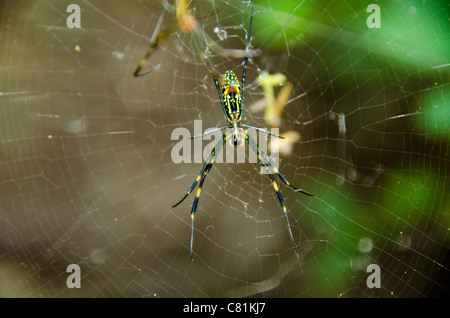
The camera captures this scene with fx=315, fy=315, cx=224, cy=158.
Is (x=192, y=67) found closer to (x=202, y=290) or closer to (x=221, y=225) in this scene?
(x=221, y=225)

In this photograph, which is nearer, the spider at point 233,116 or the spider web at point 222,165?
the spider at point 233,116

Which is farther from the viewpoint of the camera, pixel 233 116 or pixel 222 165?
pixel 222 165

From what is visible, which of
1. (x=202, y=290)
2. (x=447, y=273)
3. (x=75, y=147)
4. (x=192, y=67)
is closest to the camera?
(x=447, y=273)

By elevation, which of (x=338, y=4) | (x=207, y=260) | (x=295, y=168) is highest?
(x=338, y=4)

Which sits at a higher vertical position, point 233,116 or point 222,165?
point 233,116

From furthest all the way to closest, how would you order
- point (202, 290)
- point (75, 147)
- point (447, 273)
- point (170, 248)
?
point (75, 147)
point (170, 248)
point (202, 290)
point (447, 273)

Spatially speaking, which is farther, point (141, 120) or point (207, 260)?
point (141, 120)

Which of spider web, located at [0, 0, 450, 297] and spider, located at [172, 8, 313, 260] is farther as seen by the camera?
spider web, located at [0, 0, 450, 297]

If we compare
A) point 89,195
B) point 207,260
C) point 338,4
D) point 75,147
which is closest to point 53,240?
point 89,195
